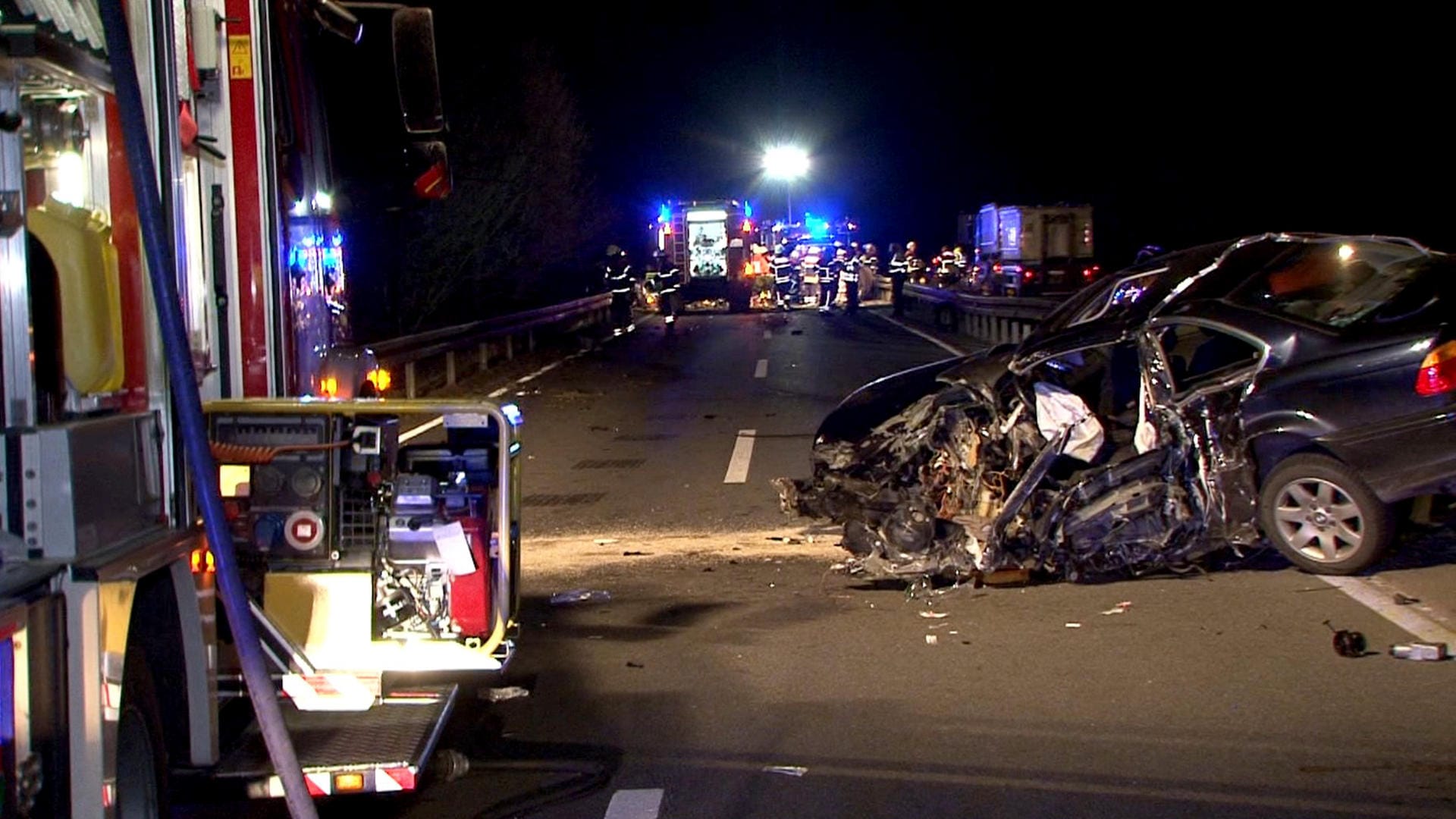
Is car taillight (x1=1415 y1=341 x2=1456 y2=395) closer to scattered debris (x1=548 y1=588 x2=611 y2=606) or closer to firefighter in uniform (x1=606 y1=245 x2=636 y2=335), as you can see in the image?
scattered debris (x1=548 y1=588 x2=611 y2=606)

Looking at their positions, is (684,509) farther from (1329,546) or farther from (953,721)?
(953,721)

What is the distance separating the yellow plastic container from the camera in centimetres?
379

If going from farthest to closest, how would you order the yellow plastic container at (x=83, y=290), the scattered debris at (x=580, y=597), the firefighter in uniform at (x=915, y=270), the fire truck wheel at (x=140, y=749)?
the firefighter in uniform at (x=915, y=270)
the scattered debris at (x=580, y=597)
the fire truck wheel at (x=140, y=749)
the yellow plastic container at (x=83, y=290)

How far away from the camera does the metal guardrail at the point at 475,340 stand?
70.0 ft

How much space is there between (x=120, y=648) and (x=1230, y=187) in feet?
181

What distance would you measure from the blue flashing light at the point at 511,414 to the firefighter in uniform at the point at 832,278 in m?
35.6

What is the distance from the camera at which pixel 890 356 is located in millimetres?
26531

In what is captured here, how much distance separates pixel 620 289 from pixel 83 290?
118 ft

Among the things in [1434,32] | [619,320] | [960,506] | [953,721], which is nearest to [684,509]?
[960,506]

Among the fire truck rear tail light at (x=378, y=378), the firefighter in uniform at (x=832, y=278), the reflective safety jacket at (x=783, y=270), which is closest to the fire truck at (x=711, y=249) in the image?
the reflective safety jacket at (x=783, y=270)

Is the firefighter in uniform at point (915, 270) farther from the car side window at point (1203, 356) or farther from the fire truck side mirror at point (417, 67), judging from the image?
the fire truck side mirror at point (417, 67)

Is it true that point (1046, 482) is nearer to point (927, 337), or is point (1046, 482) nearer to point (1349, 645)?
point (1349, 645)

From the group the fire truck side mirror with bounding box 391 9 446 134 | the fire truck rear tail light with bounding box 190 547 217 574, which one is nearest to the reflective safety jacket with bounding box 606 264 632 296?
the fire truck side mirror with bounding box 391 9 446 134

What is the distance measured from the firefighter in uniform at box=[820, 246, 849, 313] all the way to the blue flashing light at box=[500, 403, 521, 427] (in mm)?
35607
